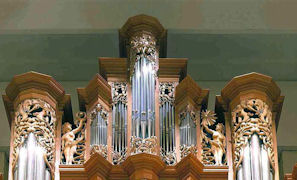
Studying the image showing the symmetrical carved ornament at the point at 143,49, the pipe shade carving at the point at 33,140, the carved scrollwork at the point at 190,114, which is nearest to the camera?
the pipe shade carving at the point at 33,140

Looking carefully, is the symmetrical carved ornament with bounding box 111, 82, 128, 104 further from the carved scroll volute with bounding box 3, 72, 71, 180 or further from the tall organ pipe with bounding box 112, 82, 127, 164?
the carved scroll volute with bounding box 3, 72, 71, 180

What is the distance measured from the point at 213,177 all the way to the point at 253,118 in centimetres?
126

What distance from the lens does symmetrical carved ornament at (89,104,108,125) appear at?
69.3ft

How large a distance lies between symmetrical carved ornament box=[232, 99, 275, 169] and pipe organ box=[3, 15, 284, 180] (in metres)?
0.02

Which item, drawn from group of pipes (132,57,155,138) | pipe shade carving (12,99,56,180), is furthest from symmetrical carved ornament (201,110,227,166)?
pipe shade carving (12,99,56,180)

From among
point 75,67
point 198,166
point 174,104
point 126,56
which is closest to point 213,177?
point 198,166

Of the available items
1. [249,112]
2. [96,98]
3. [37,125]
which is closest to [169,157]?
[249,112]

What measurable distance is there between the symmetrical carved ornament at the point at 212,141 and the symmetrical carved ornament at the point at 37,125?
8.44 ft

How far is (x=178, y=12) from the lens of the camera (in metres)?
23.0

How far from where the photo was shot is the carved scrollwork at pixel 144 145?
20203mm

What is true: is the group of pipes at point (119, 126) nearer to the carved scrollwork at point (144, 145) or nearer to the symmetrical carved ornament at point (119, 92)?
the symmetrical carved ornament at point (119, 92)

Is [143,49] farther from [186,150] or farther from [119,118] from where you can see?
[186,150]

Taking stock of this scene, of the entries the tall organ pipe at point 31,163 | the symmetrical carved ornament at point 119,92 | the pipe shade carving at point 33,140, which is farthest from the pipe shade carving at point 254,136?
the tall organ pipe at point 31,163

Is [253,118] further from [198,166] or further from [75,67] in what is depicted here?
[75,67]
